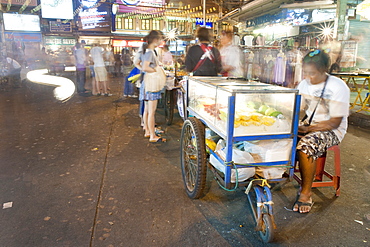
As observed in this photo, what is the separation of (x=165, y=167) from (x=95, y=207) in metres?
1.41

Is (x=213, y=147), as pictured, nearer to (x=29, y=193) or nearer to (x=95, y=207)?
(x=95, y=207)

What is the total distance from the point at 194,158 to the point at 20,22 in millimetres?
30997

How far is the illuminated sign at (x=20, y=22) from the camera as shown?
27320 millimetres

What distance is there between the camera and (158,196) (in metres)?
3.46

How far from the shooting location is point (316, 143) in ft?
9.73

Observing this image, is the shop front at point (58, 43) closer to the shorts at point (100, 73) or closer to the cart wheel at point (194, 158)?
the shorts at point (100, 73)

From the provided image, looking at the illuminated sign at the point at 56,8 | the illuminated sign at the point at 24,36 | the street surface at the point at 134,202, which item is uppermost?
Result: the illuminated sign at the point at 56,8

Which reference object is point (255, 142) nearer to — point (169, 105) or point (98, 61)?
point (169, 105)

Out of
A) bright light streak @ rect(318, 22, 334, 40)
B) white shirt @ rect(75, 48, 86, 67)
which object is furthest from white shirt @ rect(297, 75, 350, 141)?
white shirt @ rect(75, 48, 86, 67)

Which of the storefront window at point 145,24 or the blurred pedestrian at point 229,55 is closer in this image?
the blurred pedestrian at point 229,55

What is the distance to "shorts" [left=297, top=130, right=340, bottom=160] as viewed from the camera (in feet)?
9.64

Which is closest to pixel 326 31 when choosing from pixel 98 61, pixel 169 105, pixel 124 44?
pixel 169 105

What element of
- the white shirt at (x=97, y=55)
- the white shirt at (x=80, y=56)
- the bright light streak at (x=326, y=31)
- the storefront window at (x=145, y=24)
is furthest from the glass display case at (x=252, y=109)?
the storefront window at (x=145, y=24)

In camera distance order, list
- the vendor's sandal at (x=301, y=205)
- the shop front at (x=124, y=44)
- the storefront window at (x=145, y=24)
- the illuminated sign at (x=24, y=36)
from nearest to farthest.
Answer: the vendor's sandal at (x=301, y=205), the illuminated sign at (x=24, y=36), the shop front at (x=124, y=44), the storefront window at (x=145, y=24)
